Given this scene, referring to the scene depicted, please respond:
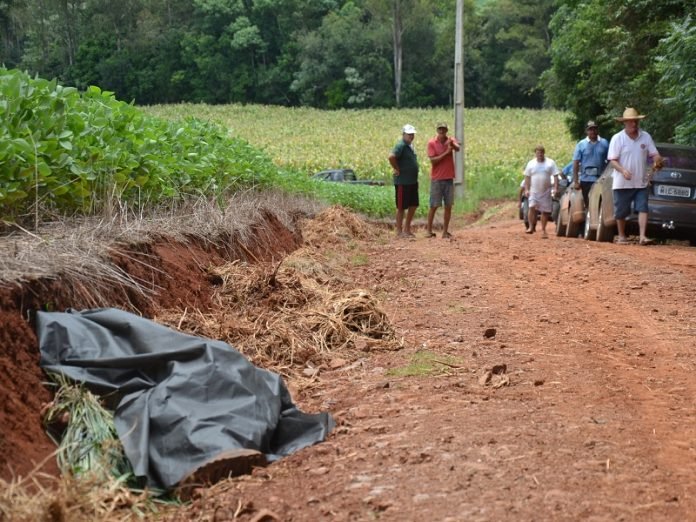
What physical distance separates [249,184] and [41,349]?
10.2 meters

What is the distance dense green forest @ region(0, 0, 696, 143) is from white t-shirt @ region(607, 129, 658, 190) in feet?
211

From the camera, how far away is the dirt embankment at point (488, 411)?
16.1 feet

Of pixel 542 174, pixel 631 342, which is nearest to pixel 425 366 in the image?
pixel 631 342

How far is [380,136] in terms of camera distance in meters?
68.4

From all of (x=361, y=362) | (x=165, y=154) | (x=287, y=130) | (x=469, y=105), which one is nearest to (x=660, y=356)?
(x=361, y=362)

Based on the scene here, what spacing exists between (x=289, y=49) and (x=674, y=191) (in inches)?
3255

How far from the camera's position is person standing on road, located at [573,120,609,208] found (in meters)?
18.6

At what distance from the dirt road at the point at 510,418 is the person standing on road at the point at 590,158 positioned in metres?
7.09

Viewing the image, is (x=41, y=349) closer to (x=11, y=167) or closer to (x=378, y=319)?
(x=11, y=167)

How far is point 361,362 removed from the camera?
810cm

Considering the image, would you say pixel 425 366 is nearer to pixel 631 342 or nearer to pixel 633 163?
pixel 631 342

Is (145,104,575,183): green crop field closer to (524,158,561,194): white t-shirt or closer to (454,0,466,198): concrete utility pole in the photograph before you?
(454,0,466,198): concrete utility pole

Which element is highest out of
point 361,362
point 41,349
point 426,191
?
point 41,349

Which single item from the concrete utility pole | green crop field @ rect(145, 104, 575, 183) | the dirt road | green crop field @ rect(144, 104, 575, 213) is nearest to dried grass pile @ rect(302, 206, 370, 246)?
the dirt road
